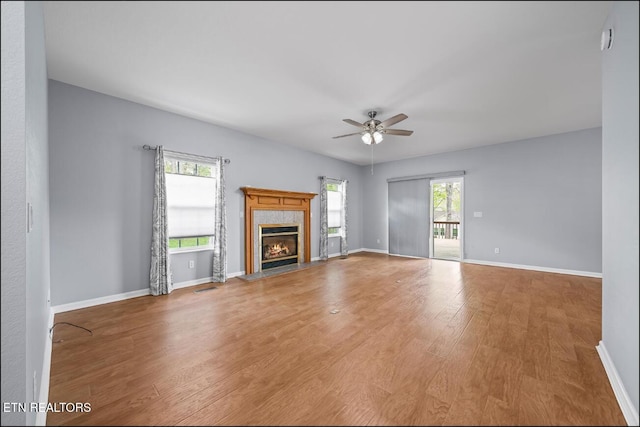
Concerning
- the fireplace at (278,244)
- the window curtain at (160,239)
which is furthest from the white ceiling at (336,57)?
the fireplace at (278,244)

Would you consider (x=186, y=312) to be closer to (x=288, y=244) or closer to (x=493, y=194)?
(x=288, y=244)

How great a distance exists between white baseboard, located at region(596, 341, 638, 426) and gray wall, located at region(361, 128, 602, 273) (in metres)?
3.89

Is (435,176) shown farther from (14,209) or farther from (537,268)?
(14,209)

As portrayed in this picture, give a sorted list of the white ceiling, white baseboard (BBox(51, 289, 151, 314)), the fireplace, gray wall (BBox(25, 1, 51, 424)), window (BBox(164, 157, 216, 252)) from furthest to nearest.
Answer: the fireplace < window (BBox(164, 157, 216, 252)) < white baseboard (BBox(51, 289, 151, 314)) < the white ceiling < gray wall (BBox(25, 1, 51, 424))

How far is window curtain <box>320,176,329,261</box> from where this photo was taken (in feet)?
21.4

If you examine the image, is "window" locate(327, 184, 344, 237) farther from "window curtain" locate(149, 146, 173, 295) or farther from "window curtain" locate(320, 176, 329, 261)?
"window curtain" locate(149, 146, 173, 295)

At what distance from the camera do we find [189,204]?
167 inches

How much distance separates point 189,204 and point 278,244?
6.86 ft

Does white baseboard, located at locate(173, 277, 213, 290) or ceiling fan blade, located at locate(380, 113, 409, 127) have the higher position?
ceiling fan blade, located at locate(380, 113, 409, 127)

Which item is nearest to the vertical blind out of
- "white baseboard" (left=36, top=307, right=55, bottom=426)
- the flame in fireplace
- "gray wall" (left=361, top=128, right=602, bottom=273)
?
"gray wall" (left=361, top=128, right=602, bottom=273)

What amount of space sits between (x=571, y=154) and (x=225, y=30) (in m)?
6.40

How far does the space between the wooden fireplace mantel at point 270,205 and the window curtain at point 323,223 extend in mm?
466

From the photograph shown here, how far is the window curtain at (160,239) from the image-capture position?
146 inches

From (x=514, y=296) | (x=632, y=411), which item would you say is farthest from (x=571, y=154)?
(x=632, y=411)
